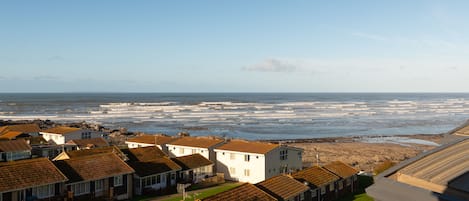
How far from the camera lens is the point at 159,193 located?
30047mm

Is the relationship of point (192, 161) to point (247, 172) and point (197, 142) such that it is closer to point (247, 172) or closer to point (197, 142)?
point (247, 172)

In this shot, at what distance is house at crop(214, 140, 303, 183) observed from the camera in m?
33.6

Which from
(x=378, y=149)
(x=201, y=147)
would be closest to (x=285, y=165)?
(x=201, y=147)

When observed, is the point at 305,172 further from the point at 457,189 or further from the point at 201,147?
the point at 457,189

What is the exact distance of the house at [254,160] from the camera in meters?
33.6

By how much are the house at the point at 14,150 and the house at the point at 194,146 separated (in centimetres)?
1268

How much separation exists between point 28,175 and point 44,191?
128 cm

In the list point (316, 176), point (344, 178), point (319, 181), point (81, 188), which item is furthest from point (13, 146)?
A: point (344, 178)

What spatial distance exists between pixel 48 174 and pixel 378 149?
4412 cm

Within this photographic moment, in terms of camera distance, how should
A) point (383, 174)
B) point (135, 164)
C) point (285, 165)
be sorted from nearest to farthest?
point (383, 174)
point (135, 164)
point (285, 165)

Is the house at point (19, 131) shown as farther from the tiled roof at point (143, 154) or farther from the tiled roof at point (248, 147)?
the tiled roof at point (248, 147)

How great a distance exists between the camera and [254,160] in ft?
111

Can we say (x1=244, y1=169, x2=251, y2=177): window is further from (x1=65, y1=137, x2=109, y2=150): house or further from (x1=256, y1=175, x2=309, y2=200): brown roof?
(x1=65, y1=137, x2=109, y2=150): house

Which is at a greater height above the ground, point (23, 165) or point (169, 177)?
point (23, 165)
